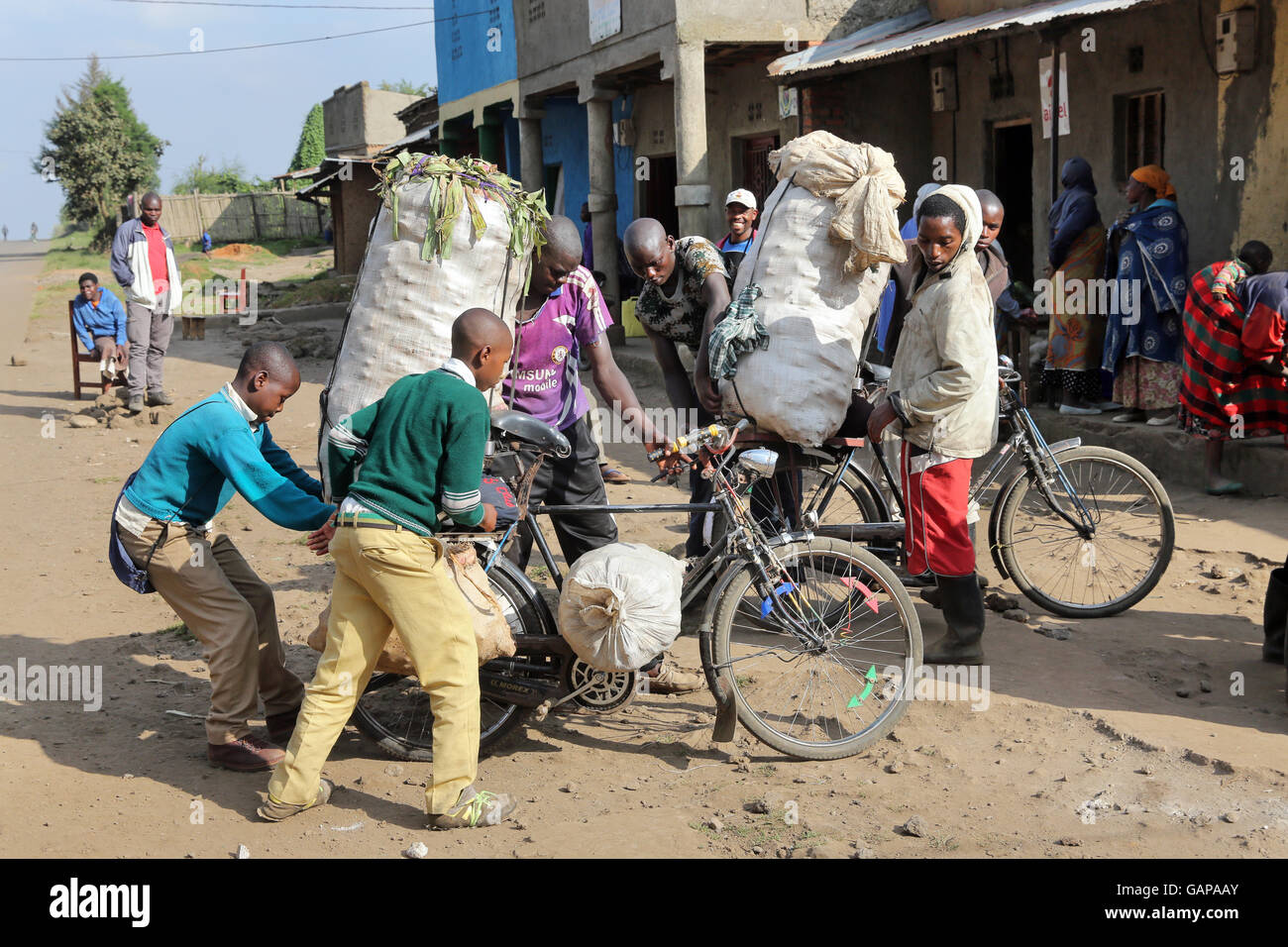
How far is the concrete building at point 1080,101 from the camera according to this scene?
8.29 m

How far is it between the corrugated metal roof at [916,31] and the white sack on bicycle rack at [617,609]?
237 inches

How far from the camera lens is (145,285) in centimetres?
1134

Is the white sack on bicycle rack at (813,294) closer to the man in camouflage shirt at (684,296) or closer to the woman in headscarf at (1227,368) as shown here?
the man in camouflage shirt at (684,296)

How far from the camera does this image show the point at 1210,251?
8930mm

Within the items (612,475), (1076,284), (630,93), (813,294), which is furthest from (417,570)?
(630,93)

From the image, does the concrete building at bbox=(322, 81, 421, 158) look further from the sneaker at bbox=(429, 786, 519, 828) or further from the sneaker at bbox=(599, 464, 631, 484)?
the sneaker at bbox=(429, 786, 519, 828)

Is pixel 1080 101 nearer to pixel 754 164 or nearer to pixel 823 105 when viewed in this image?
pixel 823 105

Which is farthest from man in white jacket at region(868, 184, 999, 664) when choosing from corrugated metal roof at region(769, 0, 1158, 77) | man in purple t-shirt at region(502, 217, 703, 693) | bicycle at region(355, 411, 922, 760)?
corrugated metal roof at region(769, 0, 1158, 77)

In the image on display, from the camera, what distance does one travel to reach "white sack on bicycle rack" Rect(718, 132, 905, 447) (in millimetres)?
4867

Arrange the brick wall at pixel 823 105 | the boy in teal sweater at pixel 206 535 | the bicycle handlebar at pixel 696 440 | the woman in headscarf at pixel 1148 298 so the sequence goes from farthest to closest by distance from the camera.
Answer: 1. the brick wall at pixel 823 105
2. the woman in headscarf at pixel 1148 298
3. the bicycle handlebar at pixel 696 440
4. the boy in teal sweater at pixel 206 535

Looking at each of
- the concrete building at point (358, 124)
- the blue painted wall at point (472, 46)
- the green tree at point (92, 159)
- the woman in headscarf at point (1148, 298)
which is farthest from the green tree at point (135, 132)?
the woman in headscarf at point (1148, 298)

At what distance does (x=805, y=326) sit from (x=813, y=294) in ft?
0.48

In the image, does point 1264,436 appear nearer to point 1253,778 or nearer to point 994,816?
point 1253,778
